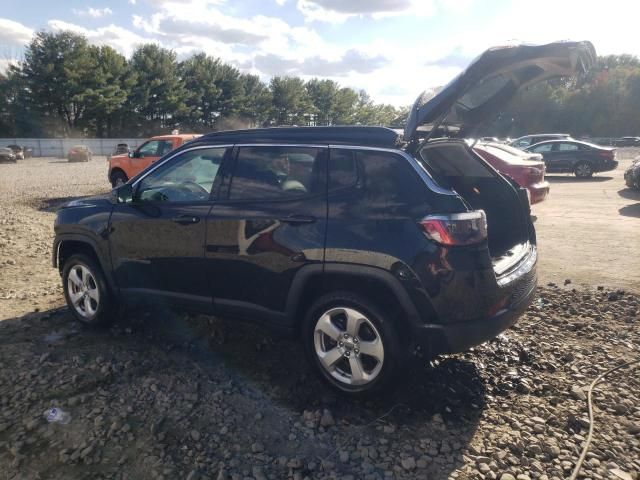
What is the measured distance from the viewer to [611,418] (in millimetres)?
3268

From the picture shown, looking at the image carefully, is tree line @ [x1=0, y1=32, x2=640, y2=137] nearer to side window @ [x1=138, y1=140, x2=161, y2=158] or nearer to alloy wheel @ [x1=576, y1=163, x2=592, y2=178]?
alloy wheel @ [x1=576, y1=163, x2=592, y2=178]

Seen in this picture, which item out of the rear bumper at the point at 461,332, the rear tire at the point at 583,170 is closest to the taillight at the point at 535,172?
the rear bumper at the point at 461,332

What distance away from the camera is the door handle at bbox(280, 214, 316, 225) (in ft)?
11.2

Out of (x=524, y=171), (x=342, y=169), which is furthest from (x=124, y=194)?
(x=524, y=171)

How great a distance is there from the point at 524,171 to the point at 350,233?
320 inches

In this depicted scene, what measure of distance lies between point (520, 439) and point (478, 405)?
16.0 inches

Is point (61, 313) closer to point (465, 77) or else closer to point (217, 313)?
point (217, 313)

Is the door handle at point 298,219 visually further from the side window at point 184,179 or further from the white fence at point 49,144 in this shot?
the white fence at point 49,144

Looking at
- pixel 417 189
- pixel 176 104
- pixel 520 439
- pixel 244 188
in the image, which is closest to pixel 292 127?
pixel 244 188

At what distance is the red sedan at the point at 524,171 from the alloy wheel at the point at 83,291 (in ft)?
25.5

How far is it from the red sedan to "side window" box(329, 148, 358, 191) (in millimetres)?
7290

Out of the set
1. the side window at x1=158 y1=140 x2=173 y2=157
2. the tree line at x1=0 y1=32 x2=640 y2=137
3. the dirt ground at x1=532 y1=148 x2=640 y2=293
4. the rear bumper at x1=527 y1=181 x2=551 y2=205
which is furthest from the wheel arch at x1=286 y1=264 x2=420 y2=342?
the tree line at x1=0 y1=32 x2=640 y2=137

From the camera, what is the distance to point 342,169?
345 centimetres

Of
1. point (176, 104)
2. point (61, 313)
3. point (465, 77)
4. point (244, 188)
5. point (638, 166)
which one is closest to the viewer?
point (465, 77)
